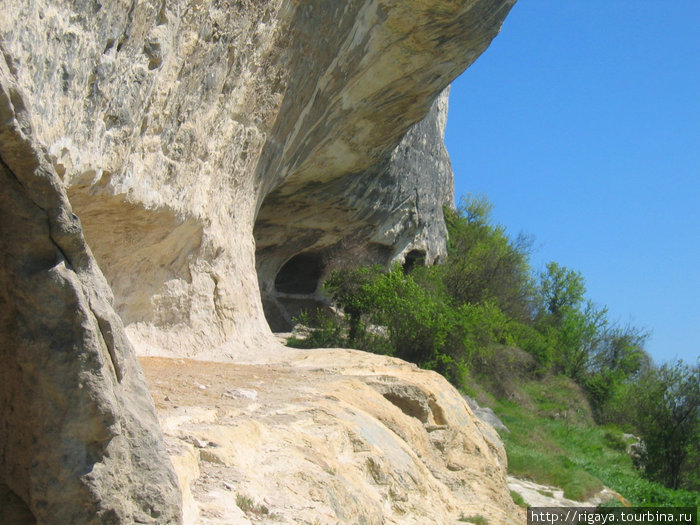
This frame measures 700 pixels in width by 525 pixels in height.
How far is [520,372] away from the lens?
2180 centimetres

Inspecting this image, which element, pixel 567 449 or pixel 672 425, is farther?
pixel 672 425

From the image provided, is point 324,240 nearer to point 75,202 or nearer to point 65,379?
point 75,202

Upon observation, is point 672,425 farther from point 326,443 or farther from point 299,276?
point 326,443

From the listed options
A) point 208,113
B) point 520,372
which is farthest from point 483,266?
point 208,113

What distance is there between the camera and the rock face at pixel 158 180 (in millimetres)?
2576

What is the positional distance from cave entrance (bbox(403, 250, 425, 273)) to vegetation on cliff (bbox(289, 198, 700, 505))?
175 millimetres

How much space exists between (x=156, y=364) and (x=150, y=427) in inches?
161

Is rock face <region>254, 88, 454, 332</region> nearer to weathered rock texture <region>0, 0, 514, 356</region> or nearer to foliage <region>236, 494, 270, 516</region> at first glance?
weathered rock texture <region>0, 0, 514, 356</region>

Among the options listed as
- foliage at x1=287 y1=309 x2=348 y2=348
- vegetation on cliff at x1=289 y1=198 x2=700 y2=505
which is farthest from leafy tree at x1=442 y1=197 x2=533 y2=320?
foliage at x1=287 y1=309 x2=348 y2=348

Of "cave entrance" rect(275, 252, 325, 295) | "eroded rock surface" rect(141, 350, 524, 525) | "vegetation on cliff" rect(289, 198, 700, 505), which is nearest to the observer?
"eroded rock surface" rect(141, 350, 524, 525)

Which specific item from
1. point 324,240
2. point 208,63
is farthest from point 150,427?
point 324,240

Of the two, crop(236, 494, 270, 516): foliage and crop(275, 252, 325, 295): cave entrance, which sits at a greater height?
crop(275, 252, 325, 295): cave entrance

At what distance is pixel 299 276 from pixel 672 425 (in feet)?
31.2

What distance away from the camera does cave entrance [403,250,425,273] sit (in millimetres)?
19641
